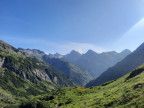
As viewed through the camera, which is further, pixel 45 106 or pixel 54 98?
pixel 54 98

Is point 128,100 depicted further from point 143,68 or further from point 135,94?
point 143,68

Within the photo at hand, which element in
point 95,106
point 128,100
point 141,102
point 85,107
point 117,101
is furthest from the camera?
point 85,107

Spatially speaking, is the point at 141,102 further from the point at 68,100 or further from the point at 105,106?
the point at 68,100

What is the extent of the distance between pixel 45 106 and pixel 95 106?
1297 inches

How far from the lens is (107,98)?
191 feet

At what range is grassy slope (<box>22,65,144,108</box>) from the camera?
4651 centimetres

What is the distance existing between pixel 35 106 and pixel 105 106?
45.0 metres

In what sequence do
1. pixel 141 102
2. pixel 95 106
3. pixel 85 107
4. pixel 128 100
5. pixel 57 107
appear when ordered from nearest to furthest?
pixel 141 102 < pixel 128 100 < pixel 95 106 < pixel 85 107 < pixel 57 107

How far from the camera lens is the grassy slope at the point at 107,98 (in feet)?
153

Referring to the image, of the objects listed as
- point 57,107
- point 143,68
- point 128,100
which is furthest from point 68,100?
point 143,68

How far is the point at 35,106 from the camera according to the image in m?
78.9

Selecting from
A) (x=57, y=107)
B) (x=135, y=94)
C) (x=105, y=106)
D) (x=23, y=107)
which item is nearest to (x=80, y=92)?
(x=57, y=107)

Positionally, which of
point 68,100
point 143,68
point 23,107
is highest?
point 143,68

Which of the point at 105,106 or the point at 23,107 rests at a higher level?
the point at 105,106
